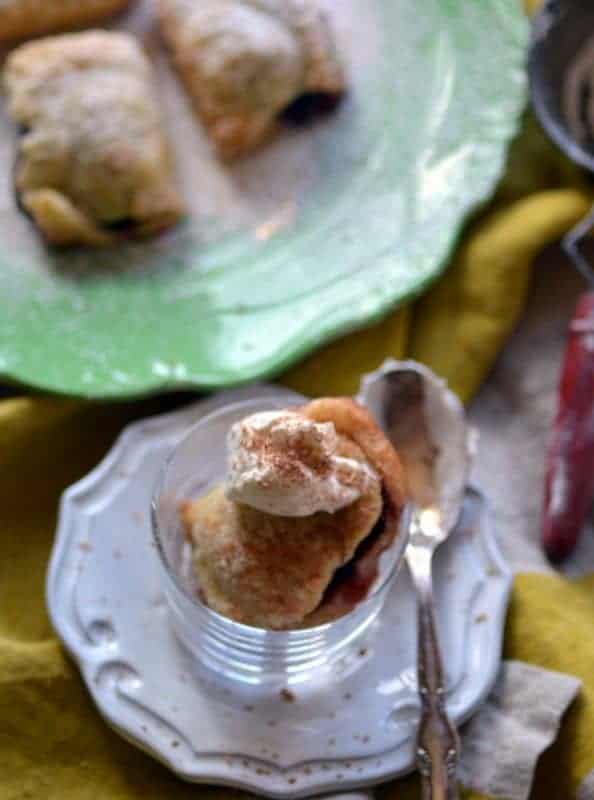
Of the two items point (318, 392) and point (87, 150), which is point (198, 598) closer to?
point (318, 392)

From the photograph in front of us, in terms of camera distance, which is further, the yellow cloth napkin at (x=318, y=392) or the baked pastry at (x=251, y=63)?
the baked pastry at (x=251, y=63)

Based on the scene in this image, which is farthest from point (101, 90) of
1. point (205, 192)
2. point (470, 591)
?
point (470, 591)

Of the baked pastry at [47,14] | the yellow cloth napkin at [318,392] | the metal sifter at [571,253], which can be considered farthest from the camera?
the baked pastry at [47,14]

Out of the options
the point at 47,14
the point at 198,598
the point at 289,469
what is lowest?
the point at 198,598

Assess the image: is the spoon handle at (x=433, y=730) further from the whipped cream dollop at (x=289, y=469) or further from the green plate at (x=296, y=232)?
the green plate at (x=296, y=232)

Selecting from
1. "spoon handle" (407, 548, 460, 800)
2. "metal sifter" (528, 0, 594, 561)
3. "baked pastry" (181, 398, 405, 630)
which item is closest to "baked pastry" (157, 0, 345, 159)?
"metal sifter" (528, 0, 594, 561)

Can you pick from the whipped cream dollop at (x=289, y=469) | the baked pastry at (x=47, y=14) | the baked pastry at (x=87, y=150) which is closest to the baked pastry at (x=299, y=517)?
the whipped cream dollop at (x=289, y=469)

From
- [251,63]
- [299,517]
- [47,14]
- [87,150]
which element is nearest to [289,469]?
[299,517]
